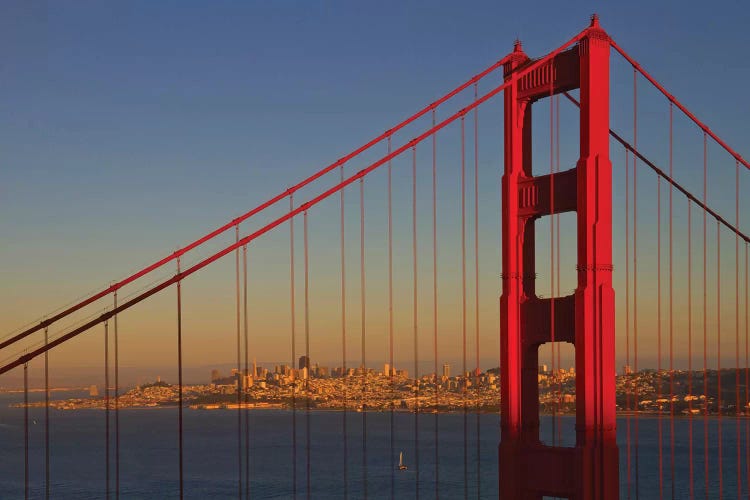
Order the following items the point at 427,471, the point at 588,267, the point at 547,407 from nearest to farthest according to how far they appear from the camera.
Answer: the point at 588,267, the point at 427,471, the point at 547,407

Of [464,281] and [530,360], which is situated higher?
[464,281]

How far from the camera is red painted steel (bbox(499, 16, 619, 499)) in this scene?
21.7 metres

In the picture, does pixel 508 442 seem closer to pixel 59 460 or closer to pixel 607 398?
pixel 607 398

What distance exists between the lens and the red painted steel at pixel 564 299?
21.7 metres

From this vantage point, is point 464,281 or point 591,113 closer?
point 591,113

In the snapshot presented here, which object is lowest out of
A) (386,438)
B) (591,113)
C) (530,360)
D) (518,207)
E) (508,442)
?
(386,438)

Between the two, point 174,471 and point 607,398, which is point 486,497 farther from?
point 607,398

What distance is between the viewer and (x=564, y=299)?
22.6 m

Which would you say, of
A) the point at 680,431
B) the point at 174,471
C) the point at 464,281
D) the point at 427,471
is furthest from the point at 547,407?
the point at 464,281

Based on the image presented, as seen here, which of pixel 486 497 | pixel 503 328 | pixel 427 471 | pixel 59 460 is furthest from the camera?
pixel 59 460

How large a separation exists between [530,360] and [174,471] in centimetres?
11417

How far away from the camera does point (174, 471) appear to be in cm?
13138

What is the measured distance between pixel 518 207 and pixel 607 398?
15.0 ft

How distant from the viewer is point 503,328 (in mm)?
23125
